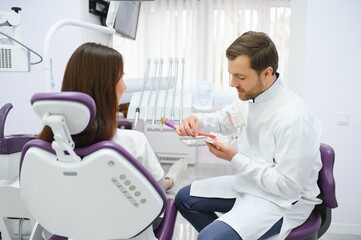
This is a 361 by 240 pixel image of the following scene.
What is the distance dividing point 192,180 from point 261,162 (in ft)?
7.73

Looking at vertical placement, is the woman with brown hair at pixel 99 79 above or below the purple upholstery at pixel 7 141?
above

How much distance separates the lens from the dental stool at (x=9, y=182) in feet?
4.75

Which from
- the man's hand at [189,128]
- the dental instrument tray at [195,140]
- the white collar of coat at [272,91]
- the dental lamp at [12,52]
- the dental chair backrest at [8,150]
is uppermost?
the dental lamp at [12,52]

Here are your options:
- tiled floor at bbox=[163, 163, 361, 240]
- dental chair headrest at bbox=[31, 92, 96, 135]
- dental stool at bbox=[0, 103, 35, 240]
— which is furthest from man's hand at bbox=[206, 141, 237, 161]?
tiled floor at bbox=[163, 163, 361, 240]

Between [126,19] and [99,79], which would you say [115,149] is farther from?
[126,19]

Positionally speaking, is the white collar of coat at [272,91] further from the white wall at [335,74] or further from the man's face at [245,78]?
the white wall at [335,74]

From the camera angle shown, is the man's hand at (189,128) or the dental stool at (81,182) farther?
the man's hand at (189,128)

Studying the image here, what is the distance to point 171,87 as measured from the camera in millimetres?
2109

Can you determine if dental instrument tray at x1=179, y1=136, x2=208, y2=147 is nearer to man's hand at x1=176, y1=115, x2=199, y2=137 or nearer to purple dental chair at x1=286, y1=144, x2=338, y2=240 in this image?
man's hand at x1=176, y1=115, x2=199, y2=137

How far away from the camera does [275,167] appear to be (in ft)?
3.93

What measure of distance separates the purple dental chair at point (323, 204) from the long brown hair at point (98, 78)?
0.81m

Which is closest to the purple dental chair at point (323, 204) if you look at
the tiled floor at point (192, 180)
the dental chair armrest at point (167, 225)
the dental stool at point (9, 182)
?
the dental chair armrest at point (167, 225)

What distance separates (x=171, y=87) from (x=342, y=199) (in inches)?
55.6

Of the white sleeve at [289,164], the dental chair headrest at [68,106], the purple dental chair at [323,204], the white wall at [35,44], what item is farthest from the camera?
the white wall at [35,44]
